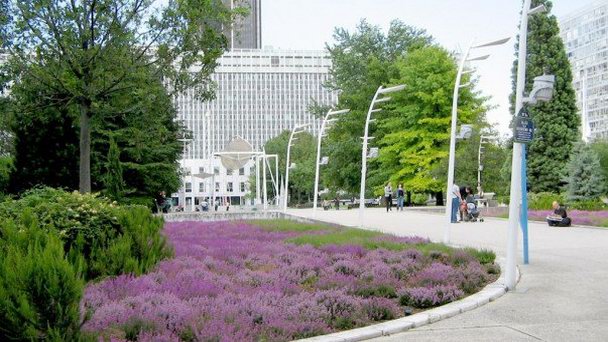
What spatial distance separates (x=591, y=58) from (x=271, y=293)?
515 ft

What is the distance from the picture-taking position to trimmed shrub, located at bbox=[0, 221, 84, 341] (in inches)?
204

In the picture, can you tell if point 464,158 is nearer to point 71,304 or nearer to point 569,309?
point 569,309

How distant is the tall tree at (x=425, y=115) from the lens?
49.6 m

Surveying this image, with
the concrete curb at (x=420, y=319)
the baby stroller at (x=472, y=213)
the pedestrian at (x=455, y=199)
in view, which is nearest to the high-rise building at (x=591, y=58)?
the baby stroller at (x=472, y=213)

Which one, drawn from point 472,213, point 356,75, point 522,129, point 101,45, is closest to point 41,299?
point 522,129

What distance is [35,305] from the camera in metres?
5.26

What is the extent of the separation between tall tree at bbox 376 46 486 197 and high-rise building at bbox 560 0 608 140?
9829 centimetres

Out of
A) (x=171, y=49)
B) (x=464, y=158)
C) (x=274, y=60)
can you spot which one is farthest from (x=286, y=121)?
(x=171, y=49)

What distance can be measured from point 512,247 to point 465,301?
1841mm

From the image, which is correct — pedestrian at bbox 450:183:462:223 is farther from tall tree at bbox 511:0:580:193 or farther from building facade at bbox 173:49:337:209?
building facade at bbox 173:49:337:209

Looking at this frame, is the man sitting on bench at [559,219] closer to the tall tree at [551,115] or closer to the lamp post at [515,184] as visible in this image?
the lamp post at [515,184]

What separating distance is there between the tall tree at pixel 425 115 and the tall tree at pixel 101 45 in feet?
97.7

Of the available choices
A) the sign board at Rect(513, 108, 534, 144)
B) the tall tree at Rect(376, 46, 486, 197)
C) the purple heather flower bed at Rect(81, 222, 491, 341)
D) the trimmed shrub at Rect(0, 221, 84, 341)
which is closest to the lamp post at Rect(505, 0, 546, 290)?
the sign board at Rect(513, 108, 534, 144)

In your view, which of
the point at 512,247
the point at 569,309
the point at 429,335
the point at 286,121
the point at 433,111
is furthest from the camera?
the point at 286,121
